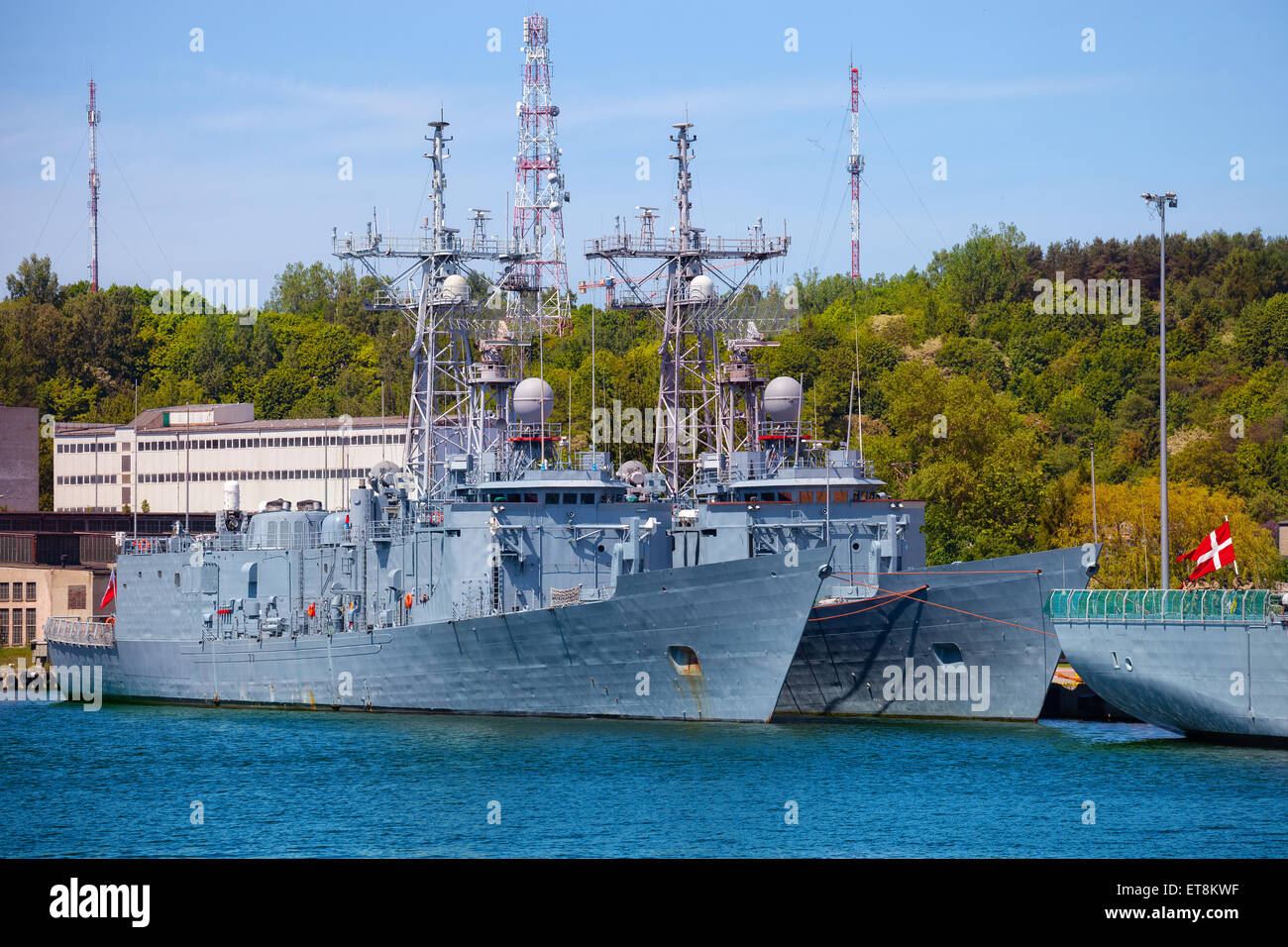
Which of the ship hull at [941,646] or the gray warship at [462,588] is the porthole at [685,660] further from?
the ship hull at [941,646]

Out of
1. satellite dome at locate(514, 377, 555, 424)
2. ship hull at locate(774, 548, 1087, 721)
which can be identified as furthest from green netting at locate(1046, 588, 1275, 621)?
satellite dome at locate(514, 377, 555, 424)

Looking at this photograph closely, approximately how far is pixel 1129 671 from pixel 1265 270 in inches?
3228

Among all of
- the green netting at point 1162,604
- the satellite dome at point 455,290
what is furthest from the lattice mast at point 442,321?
the green netting at point 1162,604

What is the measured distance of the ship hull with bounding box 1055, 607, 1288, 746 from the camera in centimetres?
3084

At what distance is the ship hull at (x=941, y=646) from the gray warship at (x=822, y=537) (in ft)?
0.12

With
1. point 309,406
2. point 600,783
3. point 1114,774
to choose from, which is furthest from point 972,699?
point 309,406

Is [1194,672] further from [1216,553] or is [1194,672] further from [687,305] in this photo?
[687,305]

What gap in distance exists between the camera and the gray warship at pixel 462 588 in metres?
35.7

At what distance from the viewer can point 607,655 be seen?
120ft

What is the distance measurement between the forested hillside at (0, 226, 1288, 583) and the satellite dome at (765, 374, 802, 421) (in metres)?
9.22

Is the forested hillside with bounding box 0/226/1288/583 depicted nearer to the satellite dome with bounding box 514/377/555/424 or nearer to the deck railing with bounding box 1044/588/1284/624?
the satellite dome with bounding box 514/377/555/424

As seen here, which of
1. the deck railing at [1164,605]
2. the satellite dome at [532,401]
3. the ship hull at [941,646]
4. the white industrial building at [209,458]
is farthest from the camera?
the white industrial building at [209,458]

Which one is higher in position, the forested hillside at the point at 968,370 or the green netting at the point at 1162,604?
the forested hillside at the point at 968,370
